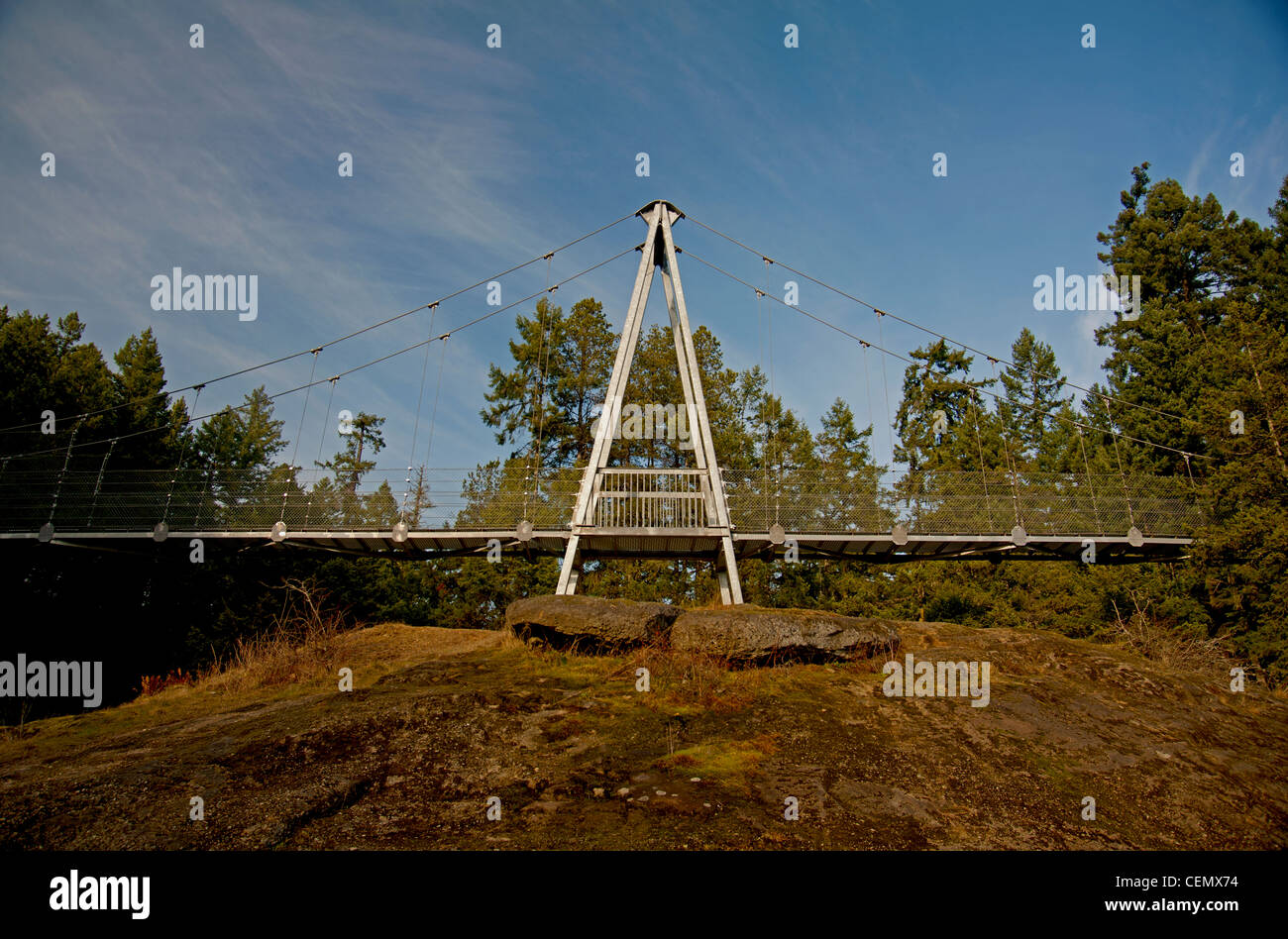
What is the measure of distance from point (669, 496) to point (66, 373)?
70.2 ft

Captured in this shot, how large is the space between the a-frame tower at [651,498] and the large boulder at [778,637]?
3219 millimetres

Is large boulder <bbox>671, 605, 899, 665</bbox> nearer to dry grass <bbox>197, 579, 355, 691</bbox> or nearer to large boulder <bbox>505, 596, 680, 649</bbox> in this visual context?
large boulder <bbox>505, 596, 680, 649</bbox>

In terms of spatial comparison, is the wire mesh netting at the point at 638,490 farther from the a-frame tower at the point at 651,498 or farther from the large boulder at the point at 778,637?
the large boulder at the point at 778,637

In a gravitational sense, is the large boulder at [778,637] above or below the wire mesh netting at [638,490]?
below

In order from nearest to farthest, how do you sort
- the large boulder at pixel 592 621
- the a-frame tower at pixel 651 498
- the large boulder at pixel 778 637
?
1. the large boulder at pixel 778 637
2. the large boulder at pixel 592 621
3. the a-frame tower at pixel 651 498

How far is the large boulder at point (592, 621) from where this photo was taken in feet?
31.1

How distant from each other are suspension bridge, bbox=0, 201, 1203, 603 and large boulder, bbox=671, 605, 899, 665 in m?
3.96

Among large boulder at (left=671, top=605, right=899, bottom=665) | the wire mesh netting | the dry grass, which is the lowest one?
A: the dry grass

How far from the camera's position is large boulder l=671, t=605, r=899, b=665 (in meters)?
8.59

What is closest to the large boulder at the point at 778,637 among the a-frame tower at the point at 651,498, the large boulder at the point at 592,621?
the large boulder at the point at 592,621

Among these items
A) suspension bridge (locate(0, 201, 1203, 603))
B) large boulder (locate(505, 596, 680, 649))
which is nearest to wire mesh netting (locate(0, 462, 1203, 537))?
suspension bridge (locate(0, 201, 1203, 603))
